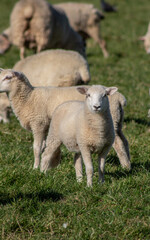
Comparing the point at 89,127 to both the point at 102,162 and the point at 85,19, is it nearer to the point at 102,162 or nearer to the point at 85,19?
the point at 102,162

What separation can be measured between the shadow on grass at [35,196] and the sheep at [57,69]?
2558 millimetres

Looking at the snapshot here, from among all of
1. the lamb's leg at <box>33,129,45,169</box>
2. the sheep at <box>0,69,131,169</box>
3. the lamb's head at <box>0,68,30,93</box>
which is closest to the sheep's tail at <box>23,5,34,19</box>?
the sheep at <box>0,69,131,169</box>

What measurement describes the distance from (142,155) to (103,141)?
4.28ft

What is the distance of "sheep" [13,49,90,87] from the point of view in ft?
19.1

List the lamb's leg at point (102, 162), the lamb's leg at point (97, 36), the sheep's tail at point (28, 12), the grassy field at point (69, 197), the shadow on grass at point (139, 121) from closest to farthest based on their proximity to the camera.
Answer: the grassy field at point (69, 197), the lamb's leg at point (102, 162), the shadow on grass at point (139, 121), the sheep's tail at point (28, 12), the lamb's leg at point (97, 36)

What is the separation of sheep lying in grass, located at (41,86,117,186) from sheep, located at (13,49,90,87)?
6.04 feet

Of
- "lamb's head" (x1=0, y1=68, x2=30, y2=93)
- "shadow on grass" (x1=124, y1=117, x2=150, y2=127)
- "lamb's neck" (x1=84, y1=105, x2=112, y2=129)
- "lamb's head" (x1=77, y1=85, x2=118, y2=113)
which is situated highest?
"lamb's head" (x1=77, y1=85, x2=118, y2=113)

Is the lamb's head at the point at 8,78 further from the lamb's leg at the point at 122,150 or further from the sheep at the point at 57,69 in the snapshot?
the lamb's leg at the point at 122,150

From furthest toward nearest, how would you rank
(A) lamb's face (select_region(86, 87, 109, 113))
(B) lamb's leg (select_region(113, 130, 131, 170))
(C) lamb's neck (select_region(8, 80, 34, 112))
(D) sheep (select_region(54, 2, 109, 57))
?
(D) sheep (select_region(54, 2, 109, 57)) < (C) lamb's neck (select_region(8, 80, 34, 112)) < (B) lamb's leg (select_region(113, 130, 131, 170)) < (A) lamb's face (select_region(86, 87, 109, 113))

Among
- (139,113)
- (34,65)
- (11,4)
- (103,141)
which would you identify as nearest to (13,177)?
(103,141)

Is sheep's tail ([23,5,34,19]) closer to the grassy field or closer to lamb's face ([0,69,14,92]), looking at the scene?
the grassy field

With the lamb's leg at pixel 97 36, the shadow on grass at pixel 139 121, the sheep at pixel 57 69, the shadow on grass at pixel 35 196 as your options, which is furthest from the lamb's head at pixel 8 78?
the lamb's leg at pixel 97 36

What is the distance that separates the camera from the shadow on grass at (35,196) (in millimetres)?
3453

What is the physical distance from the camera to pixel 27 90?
190 inches
